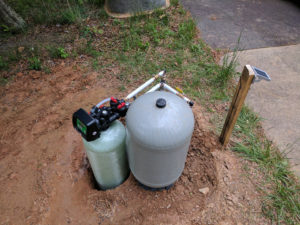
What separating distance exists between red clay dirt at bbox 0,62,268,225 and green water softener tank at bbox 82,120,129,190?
0.14 m

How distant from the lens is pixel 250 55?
13.0 feet

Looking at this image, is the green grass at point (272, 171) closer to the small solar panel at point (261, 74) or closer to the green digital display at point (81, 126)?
the small solar panel at point (261, 74)

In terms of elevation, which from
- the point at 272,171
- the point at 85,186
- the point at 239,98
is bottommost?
the point at 85,186

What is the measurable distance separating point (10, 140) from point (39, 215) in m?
1.15

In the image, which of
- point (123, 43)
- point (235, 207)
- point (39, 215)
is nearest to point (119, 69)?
point (123, 43)

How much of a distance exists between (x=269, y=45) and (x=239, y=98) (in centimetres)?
286

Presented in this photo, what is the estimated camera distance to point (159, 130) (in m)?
1.57

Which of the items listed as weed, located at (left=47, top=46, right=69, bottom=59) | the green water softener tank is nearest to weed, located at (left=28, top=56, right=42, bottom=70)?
weed, located at (left=47, top=46, right=69, bottom=59)

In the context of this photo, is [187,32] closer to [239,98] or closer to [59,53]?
[59,53]

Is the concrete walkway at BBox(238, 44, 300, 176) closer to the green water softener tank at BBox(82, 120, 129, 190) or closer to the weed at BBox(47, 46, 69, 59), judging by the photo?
the green water softener tank at BBox(82, 120, 129, 190)

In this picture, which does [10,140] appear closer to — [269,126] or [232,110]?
[232,110]

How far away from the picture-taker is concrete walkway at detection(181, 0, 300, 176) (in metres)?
2.87

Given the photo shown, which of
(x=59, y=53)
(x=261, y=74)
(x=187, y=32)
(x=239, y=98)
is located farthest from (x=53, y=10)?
(x=261, y=74)

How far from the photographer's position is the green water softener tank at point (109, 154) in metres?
1.89
